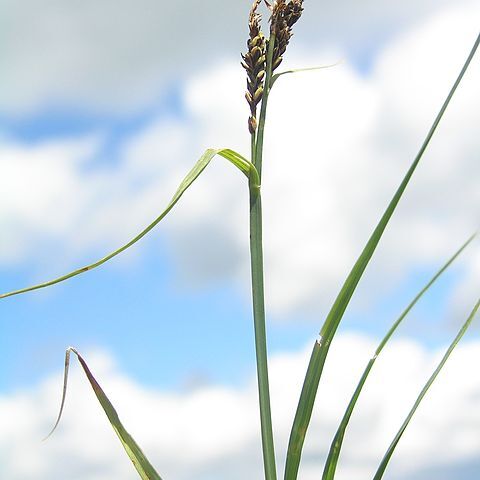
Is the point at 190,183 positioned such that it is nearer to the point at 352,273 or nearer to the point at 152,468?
the point at 352,273

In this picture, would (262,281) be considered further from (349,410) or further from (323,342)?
(349,410)

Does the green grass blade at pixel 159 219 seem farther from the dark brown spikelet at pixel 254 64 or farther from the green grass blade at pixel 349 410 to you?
the green grass blade at pixel 349 410

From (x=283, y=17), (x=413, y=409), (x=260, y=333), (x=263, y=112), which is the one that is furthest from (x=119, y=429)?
(x=283, y=17)

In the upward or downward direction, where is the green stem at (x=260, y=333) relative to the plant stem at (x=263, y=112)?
downward

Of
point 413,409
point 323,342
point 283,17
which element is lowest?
point 413,409

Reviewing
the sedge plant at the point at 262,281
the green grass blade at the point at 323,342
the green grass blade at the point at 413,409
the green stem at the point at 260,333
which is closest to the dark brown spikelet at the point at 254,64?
the sedge plant at the point at 262,281

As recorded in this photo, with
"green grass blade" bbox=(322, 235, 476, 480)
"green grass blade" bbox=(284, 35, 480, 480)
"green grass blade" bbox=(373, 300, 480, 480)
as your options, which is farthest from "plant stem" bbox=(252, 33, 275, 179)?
"green grass blade" bbox=(373, 300, 480, 480)

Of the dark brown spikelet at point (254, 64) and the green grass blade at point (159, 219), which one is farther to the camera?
the dark brown spikelet at point (254, 64)
